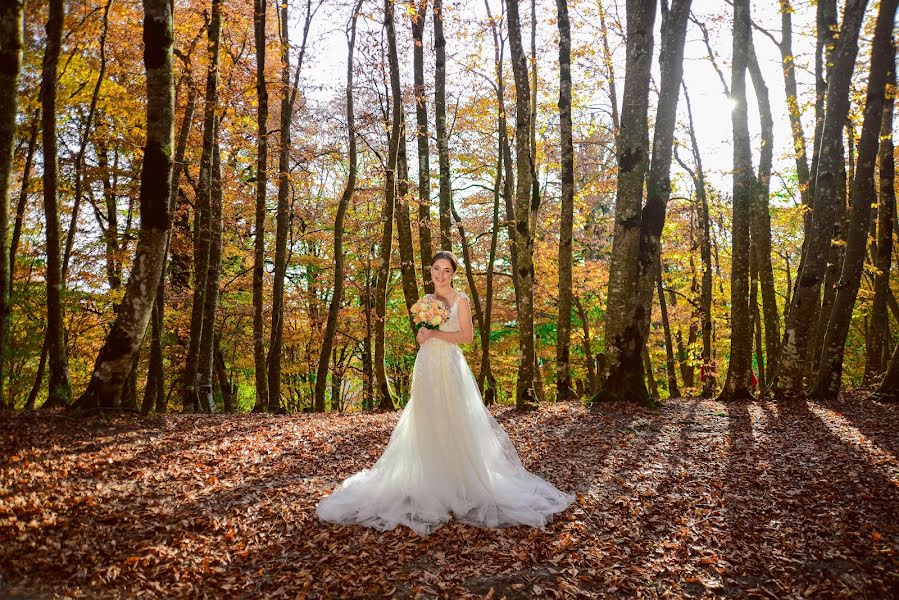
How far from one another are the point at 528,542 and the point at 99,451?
5.23 m

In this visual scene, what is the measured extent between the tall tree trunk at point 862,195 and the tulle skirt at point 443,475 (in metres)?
7.59

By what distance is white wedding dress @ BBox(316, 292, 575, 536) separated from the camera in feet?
15.7

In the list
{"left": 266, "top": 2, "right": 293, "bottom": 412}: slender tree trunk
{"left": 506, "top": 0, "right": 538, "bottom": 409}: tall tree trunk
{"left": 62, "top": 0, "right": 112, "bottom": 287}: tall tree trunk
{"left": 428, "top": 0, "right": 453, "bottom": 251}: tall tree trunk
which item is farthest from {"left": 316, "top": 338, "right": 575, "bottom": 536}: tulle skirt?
{"left": 62, "top": 0, "right": 112, "bottom": 287}: tall tree trunk

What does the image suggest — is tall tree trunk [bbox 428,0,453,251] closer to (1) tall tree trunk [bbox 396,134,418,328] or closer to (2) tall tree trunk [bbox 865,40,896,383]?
(1) tall tree trunk [bbox 396,134,418,328]

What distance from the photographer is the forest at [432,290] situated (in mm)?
4215

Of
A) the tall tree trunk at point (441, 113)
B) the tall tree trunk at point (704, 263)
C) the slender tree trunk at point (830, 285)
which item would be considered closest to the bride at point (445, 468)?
the tall tree trunk at point (441, 113)

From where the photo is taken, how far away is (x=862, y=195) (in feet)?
30.5

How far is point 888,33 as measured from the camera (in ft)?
29.2

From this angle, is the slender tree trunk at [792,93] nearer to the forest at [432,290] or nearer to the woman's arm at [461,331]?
the forest at [432,290]

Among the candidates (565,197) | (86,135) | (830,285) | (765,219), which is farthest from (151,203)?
(830,285)

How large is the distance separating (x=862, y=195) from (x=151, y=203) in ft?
38.1

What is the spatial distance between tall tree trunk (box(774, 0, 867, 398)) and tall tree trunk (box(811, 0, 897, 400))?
324 millimetres

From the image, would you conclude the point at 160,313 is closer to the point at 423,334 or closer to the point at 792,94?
the point at 423,334

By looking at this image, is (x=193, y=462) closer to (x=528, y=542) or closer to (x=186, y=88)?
(x=528, y=542)
